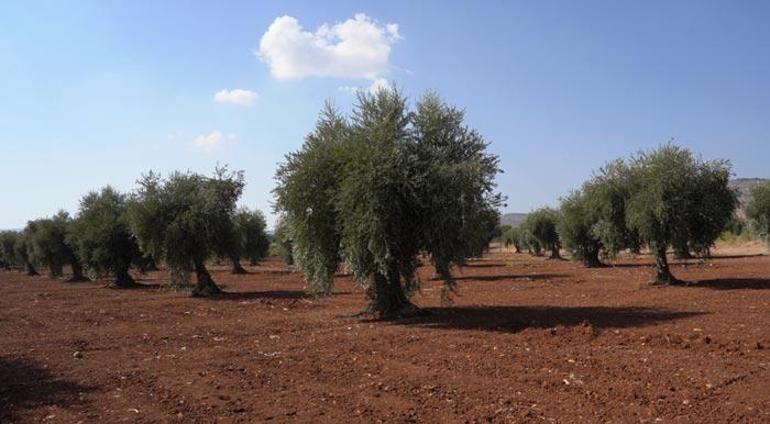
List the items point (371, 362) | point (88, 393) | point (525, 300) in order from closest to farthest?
1. point (88, 393)
2. point (371, 362)
3. point (525, 300)

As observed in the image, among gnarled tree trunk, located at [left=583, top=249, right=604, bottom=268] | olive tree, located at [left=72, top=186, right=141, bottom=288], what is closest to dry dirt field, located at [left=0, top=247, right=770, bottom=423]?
olive tree, located at [left=72, top=186, right=141, bottom=288]

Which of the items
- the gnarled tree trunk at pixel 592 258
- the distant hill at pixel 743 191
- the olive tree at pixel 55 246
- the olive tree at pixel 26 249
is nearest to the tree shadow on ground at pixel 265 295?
the distant hill at pixel 743 191

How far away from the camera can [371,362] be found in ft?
40.4

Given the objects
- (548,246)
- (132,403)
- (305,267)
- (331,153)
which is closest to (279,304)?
(305,267)

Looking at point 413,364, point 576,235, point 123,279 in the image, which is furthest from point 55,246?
point 413,364

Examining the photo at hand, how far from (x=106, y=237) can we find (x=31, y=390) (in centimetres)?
3154

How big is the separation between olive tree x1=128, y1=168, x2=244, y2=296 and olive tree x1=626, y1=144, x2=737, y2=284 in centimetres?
2028

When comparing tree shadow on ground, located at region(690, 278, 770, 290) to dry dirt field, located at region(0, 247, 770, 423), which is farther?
tree shadow on ground, located at region(690, 278, 770, 290)

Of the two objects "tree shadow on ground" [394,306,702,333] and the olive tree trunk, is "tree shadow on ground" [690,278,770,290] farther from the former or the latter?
the olive tree trunk

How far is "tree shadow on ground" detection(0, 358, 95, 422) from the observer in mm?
9883

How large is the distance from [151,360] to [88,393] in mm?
3108

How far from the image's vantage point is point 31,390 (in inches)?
436

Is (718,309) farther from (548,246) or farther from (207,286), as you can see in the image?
(548,246)

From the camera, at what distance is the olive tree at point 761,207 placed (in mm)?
45797
